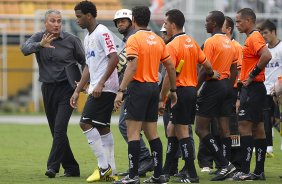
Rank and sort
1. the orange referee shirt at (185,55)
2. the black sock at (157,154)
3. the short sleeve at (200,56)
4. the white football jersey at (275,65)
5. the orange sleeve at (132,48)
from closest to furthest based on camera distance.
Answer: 1. the orange sleeve at (132,48)
2. the black sock at (157,154)
3. the orange referee shirt at (185,55)
4. the short sleeve at (200,56)
5. the white football jersey at (275,65)

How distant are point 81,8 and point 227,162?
117 inches

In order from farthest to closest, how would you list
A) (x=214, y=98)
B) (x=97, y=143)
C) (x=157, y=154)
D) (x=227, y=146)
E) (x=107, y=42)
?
1. (x=227, y=146)
2. (x=214, y=98)
3. (x=97, y=143)
4. (x=107, y=42)
5. (x=157, y=154)

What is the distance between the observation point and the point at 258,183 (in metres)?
12.3

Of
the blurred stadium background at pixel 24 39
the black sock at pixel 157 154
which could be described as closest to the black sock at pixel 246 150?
the black sock at pixel 157 154

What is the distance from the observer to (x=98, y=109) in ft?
40.3

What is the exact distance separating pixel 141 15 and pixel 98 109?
1506 mm

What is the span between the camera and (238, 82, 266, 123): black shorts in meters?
12.6

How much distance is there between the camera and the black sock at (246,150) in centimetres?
1266

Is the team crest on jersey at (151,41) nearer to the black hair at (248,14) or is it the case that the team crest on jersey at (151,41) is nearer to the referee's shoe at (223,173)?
the black hair at (248,14)

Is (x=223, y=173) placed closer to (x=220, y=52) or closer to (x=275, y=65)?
(x=220, y=52)

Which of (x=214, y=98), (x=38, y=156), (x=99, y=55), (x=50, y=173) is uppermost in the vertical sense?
(x=99, y=55)

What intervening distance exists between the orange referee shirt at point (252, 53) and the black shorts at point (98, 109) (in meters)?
1.92

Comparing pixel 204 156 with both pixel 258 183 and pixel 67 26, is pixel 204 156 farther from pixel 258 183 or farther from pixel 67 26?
pixel 67 26

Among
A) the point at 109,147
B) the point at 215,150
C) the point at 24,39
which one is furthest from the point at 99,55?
the point at 24,39
